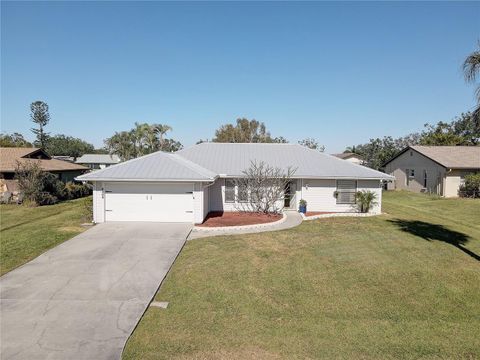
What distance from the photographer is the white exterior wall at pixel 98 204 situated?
16.3m

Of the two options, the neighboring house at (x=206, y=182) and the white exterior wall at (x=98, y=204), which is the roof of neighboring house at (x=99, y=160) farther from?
the white exterior wall at (x=98, y=204)

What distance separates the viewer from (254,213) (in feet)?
62.3

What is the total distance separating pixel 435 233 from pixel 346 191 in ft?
19.1

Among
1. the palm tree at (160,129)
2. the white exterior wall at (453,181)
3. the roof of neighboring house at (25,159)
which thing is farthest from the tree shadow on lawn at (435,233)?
the palm tree at (160,129)

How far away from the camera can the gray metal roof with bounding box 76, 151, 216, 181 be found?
52.0 ft

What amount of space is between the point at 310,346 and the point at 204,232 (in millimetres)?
8964

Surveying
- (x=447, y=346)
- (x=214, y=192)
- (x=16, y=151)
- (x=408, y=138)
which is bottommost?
(x=447, y=346)

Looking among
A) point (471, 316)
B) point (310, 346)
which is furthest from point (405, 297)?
point (310, 346)

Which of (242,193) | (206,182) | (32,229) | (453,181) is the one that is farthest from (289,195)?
(453,181)

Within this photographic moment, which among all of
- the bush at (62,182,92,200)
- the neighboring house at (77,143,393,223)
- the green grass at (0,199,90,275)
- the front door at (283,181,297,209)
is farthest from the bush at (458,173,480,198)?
the bush at (62,182,92,200)

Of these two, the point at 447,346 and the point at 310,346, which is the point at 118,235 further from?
the point at 447,346

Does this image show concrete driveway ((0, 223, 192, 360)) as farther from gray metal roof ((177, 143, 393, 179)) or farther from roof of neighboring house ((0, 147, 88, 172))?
roof of neighboring house ((0, 147, 88, 172))

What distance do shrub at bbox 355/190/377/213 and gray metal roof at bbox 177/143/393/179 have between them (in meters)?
1.00

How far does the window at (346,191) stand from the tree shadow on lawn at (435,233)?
9.64 ft
